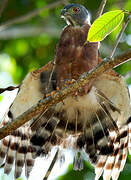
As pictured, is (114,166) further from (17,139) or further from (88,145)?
(17,139)

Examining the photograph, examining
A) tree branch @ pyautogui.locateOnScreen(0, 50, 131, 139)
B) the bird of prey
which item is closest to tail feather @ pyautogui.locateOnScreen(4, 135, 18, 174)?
the bird of prey

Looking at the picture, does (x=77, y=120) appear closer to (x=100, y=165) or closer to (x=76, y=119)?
(x=76, y=119)

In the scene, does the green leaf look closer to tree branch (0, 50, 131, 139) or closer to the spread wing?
tree branch (0, 50, 131, 139)

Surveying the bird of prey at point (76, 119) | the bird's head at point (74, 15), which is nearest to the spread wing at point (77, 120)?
the bird of prey at point (76, 119)

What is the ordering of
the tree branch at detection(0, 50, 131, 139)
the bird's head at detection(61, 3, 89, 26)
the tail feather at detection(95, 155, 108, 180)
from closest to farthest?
the tree branch at detection(0, 50, 131, 139)
the tail feather at detection(95, 155, 108, 180)
the bird's head at detection(61, 3, 89, 26)

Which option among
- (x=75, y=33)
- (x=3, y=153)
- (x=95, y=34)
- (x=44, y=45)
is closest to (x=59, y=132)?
(x=3, y=153)

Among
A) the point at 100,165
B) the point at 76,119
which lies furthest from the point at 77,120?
the point at 100,165
